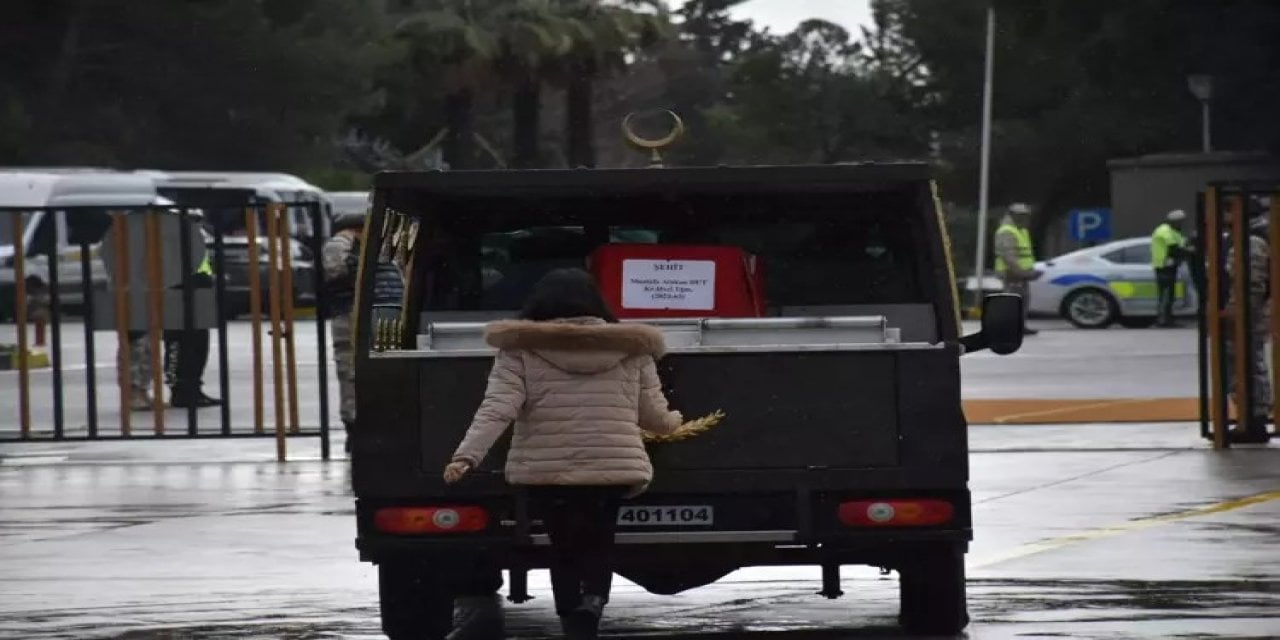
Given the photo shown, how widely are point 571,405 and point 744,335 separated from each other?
85cm

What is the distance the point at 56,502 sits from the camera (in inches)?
651

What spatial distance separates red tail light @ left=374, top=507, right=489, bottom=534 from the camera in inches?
375

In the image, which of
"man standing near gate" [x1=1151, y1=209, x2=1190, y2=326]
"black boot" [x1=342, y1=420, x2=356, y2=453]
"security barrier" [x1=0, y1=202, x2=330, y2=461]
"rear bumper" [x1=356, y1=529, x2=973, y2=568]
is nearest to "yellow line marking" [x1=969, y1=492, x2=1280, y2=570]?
"rear bumper" [x1=356, y1=529, x2=973, y2=568]

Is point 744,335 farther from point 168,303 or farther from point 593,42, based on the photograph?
point 593,42

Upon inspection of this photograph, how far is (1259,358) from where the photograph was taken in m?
18.8

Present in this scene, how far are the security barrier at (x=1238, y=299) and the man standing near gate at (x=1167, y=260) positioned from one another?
16886 millimetres

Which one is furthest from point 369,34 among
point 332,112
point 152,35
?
point 152,35

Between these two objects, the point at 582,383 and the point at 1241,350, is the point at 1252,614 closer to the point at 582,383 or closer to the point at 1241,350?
the point at 582,383

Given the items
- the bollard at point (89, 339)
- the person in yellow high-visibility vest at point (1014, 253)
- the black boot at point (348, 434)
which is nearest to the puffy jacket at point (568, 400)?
the black boot at point (348, 434)

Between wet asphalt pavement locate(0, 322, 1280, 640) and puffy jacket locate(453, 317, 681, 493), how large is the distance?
5.07ft

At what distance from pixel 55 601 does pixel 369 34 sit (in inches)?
2325

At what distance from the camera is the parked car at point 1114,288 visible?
38.3 metres

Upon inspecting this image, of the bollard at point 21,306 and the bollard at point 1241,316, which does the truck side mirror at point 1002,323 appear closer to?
the bollard at point 1241,316

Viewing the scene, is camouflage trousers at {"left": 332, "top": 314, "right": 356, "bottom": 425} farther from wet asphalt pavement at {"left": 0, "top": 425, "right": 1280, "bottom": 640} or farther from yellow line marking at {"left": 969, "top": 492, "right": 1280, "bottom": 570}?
yellow line marking at {"left": 969, "top": 492, "right": 1280, "bottom": 570}
